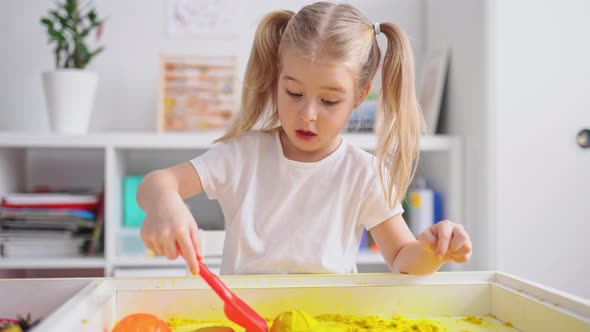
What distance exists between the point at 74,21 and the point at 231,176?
1066mm

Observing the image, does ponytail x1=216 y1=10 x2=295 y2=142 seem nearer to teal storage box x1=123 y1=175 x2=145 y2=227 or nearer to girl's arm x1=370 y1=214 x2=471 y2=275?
girl's arm x1=370 y1=214 x2=471 y2=275

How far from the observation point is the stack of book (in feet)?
5.41

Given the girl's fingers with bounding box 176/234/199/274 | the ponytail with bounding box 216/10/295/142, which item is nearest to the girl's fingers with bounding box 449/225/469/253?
the girl's fingers with bounding box 176/234/199/274

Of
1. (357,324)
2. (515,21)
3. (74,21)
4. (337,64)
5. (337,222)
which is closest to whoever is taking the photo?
(357,324)

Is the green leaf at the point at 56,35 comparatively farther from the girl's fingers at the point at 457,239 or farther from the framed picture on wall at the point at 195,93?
the girl's fingers at the point at 457,239

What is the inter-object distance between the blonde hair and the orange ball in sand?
1.45ft

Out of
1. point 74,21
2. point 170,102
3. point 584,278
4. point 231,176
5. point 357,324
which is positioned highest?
point 74,21

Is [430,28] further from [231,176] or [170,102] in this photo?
[231,176]

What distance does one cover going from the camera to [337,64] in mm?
843

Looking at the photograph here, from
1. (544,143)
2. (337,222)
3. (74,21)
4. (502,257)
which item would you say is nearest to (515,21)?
(544,143)

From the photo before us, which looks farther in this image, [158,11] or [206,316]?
[158,11]

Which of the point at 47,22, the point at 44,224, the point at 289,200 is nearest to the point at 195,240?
the point at 289,200

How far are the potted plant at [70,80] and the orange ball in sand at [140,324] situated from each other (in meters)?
1.27

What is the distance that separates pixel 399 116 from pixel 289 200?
23 cm
